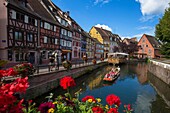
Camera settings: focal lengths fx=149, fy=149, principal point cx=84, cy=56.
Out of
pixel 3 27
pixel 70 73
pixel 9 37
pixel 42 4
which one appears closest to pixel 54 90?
pixel 70 73

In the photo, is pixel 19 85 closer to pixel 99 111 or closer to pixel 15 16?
pixel 99 111

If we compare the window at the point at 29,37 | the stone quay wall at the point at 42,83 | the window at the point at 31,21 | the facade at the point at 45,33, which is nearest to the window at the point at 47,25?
the facade at the point at 45,33

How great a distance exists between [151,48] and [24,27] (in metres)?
64.9

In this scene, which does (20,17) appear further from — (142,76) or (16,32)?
(142,76)

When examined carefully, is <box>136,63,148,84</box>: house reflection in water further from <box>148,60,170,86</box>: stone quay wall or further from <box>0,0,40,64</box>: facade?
<box>0,0,40,64</box>: facade

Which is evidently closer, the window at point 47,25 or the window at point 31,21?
the window at point 31,21

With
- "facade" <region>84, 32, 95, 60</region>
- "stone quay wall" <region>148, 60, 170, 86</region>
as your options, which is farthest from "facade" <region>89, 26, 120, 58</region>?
A: "stone quay wall" <region>148, 60, 170, 86</region>

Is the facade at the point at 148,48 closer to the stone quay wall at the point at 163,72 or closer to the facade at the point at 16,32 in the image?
the stone quay wall at the point at 163,72

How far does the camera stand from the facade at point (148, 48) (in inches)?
2781

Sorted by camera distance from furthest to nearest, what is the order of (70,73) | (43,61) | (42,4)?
(42,4) → (43,61) → (70,73)

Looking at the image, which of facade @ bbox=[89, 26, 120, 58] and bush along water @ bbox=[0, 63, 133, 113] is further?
facade @ bbox=[89, 26, 120, 58]

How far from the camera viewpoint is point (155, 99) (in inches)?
532

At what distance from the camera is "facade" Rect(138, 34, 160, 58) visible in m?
70.6

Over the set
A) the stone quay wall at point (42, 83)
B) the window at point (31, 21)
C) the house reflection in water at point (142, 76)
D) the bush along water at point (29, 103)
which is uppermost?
the window at point (31, 21)
